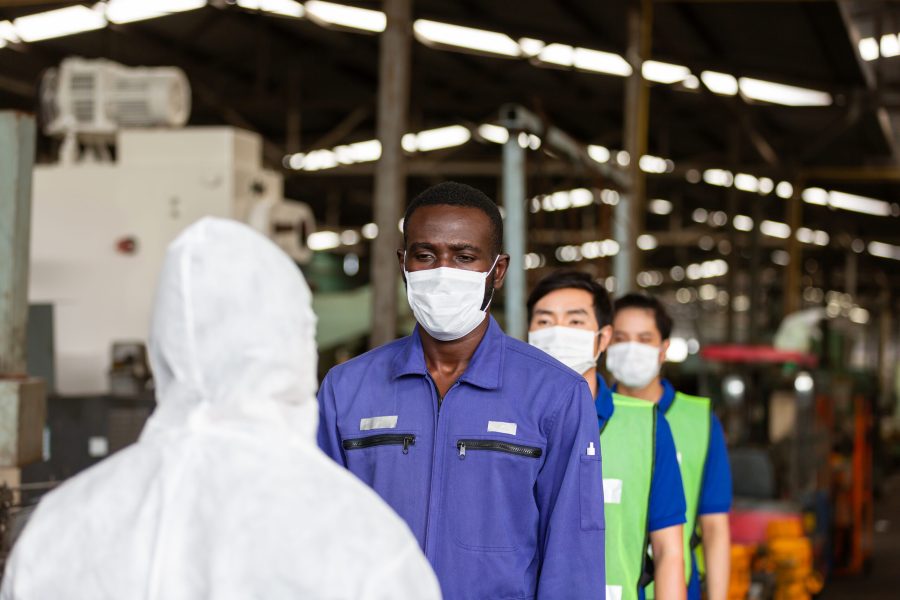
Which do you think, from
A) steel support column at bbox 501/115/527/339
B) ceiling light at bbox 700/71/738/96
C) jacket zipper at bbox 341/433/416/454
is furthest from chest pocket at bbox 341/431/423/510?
ceiling light at bbox 700/71/738/96

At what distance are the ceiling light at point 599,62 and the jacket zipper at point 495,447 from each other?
10.5 m

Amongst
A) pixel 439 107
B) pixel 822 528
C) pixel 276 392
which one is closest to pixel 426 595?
pixel 276 392

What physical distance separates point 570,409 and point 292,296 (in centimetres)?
95

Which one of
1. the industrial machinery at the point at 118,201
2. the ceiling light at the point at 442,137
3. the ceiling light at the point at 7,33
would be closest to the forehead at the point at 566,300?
the industrial machinery at the point at 118,201

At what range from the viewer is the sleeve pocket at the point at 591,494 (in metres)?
2.23

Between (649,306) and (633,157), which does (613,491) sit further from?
(633,157)

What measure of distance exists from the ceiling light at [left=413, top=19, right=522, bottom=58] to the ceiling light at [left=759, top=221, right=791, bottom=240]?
38.0 feet

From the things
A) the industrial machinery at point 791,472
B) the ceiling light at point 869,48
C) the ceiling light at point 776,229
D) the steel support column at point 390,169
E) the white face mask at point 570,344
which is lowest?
the industrial machinery at point 791,472

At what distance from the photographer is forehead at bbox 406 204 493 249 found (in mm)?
2232

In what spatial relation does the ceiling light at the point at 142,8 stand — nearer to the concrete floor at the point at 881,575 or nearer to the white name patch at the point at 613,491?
the concrete floor at the point at 881,575

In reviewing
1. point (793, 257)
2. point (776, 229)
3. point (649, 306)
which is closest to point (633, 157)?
point (649, 306)

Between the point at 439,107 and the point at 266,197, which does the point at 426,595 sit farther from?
the point at 439,107

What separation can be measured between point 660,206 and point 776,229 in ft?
8.15

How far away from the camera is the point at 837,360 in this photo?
689 inches
